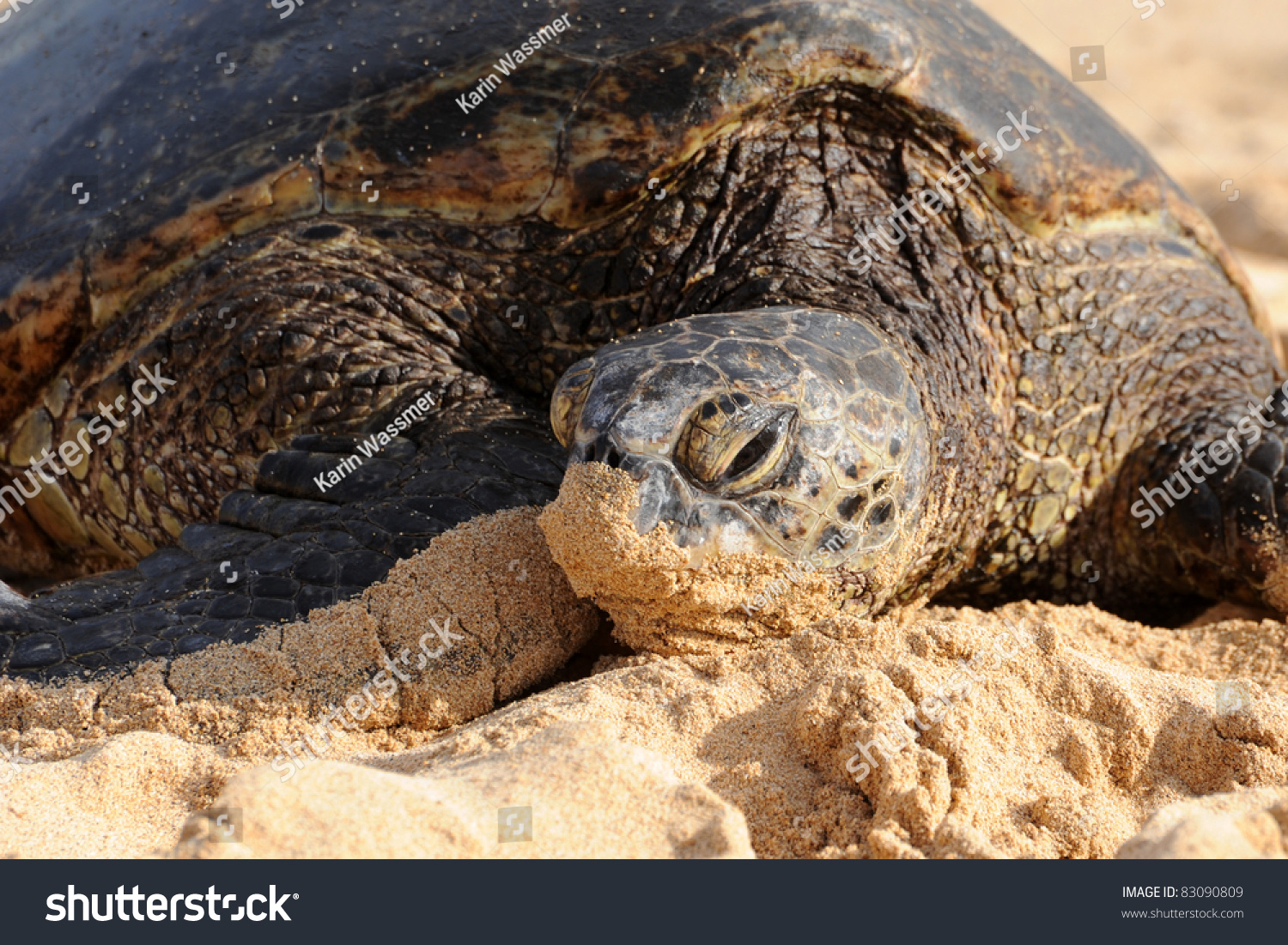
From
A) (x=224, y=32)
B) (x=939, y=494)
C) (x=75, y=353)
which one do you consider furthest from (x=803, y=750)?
(x=224, y=32)

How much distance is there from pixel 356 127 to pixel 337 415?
0.70 metres

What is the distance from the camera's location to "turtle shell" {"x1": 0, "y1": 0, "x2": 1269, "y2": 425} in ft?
8.25

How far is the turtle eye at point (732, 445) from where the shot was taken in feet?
5.77

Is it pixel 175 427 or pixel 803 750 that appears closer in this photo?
pixel 803 750

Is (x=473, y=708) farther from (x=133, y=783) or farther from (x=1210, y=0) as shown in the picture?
(x=1210, y=0)

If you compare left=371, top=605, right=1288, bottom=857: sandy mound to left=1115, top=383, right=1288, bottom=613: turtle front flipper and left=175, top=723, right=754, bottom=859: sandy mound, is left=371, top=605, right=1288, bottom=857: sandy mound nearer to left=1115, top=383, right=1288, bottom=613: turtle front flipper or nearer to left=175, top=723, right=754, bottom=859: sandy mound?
left=175, top=723, right=754, bottom=859: sandy mound

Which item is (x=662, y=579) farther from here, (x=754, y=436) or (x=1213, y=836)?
(x=1213, y=836)

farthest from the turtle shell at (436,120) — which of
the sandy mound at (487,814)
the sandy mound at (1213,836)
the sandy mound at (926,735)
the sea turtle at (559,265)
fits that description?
the sandy mound at (1213,836)

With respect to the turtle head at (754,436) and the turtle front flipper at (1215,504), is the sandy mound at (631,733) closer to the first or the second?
the turtle head at (754,436)

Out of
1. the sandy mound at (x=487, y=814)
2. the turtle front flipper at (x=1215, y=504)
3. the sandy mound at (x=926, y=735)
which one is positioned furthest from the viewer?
the turtle front flipper at (x=1215, y=504)

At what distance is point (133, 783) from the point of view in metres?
1.47

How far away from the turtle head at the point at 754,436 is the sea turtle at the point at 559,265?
0.86ft

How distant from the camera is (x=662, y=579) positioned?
175 cm

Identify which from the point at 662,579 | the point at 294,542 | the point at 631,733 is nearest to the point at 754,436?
the point at 662,579
